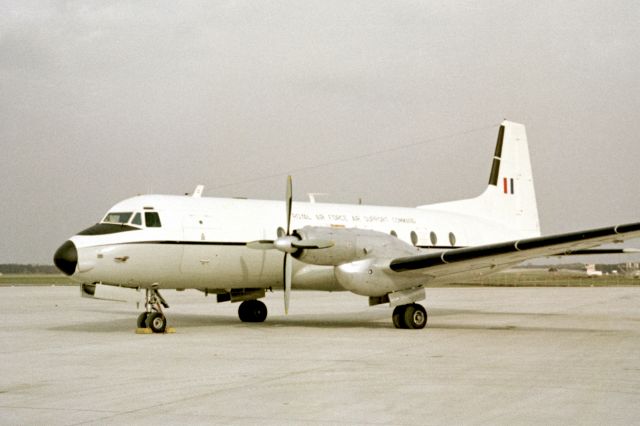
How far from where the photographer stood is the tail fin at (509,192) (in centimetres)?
2389

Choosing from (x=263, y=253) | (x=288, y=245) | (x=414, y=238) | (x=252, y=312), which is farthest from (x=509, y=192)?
(x=288, y=245)

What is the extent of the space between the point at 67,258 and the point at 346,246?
6.14 m

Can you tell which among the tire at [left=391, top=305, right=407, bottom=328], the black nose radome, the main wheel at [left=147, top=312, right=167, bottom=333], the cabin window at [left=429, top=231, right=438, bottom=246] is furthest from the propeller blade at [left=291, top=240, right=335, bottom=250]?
the cabin window at [left=429, top=231, right=438, bottom=246]

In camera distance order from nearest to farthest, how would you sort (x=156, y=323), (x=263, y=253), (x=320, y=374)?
(x=320, y=374)
(x=156, y=323)
(x=263, y=253)

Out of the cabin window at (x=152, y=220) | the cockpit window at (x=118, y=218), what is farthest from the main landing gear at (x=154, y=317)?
the cockpit window at (x=118, y=218)

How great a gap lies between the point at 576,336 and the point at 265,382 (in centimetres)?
882

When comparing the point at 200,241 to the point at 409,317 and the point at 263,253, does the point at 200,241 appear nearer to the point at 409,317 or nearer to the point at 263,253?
the point at 263,253

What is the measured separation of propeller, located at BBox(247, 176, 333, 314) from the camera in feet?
55.1

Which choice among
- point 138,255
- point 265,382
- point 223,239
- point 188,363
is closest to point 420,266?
point 223,239

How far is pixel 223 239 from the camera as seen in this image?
1752 centimetres

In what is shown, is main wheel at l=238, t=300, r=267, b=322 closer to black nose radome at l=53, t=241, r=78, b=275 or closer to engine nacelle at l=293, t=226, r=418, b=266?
engine nacelle at l=293, t=226, r=418, b=266

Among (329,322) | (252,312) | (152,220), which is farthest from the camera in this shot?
(329,322)

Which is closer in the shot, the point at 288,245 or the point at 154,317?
the point at 154,317

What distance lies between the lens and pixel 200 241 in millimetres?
17203
